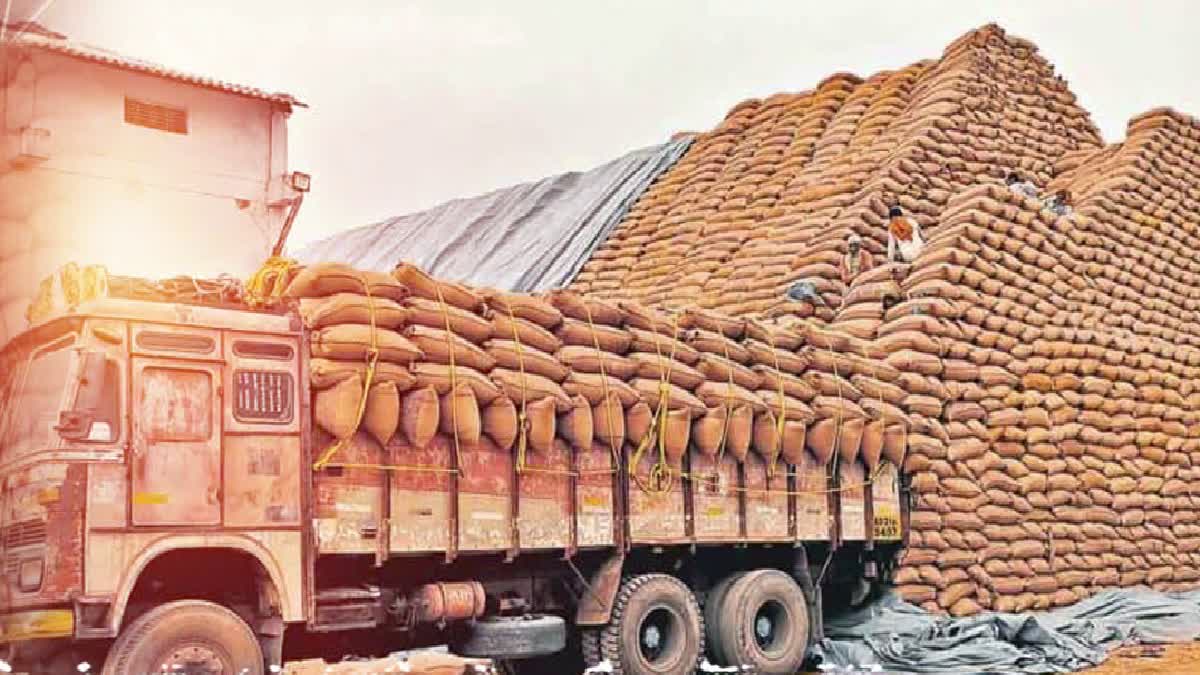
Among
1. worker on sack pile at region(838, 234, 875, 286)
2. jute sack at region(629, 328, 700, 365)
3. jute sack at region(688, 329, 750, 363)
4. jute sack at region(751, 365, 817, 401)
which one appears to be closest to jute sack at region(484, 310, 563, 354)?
jute sack at region(629, 328, 700, 365)

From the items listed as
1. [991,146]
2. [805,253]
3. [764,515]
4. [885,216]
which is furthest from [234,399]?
[991,146]

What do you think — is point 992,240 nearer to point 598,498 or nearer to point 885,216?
point 885,216

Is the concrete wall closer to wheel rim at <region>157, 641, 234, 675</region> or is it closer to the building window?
the building window

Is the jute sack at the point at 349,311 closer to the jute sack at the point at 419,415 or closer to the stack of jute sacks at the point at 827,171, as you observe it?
the jute sack at the point at 419,415

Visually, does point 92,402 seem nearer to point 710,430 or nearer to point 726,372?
point 710,430

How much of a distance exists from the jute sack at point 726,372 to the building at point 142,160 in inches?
173

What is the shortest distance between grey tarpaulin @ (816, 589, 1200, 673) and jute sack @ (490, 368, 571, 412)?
314 cm

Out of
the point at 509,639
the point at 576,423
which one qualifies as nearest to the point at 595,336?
the point at 576,423

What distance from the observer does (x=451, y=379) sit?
8156 millimetres

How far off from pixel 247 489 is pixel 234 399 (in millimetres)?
465

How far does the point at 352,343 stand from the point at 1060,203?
948 centimetres

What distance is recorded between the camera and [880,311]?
1236cm

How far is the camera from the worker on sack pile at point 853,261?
13398mm

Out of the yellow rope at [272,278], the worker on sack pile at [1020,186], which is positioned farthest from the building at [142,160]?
the worker on sack pile at [1020,186]
